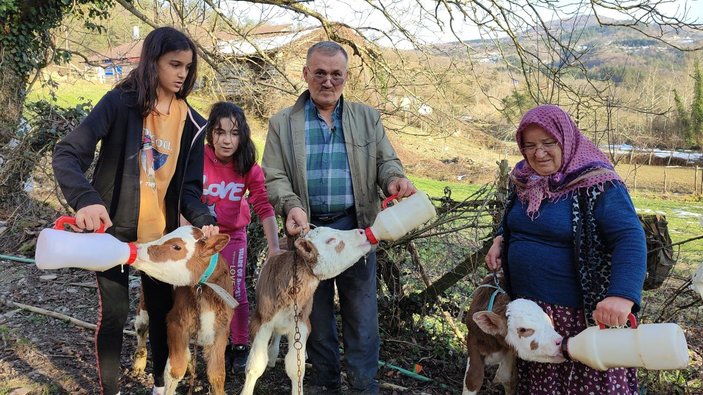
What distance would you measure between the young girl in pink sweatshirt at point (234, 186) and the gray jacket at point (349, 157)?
540 mm

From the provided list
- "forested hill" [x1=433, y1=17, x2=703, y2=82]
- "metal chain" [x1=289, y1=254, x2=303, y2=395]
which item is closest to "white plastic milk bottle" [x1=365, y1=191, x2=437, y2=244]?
"metal chain" [x1=289, y1=254, x2=303, y2=395]

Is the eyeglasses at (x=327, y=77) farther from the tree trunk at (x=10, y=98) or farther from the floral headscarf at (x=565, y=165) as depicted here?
the tree trunk at (x=10, y=98)

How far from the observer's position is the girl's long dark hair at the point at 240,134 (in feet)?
12.2

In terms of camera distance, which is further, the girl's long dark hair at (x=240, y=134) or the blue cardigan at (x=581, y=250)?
the girl's long dark hair at (x=240, y=134)

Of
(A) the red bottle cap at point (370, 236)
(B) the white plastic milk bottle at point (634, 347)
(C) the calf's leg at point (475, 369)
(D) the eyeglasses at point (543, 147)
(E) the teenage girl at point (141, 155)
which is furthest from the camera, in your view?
(C) the calf's leg at point (475, 369)

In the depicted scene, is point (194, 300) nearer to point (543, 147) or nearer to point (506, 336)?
point (506, 336)

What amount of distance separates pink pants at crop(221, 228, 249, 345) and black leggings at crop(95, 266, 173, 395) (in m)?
0.85

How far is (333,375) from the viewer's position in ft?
11.6

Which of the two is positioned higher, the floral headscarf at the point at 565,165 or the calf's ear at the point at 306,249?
the floral headscarf at the point at 565,165

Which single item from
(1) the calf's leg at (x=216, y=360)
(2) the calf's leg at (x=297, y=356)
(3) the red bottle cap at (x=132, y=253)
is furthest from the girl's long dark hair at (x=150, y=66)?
(2) the calf's leg at (x=297, y=356)

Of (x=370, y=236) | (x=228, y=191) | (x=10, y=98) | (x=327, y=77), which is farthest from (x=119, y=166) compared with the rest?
(x=10, y=98)

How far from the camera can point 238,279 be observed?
398 cm

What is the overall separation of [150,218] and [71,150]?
0.53 metres

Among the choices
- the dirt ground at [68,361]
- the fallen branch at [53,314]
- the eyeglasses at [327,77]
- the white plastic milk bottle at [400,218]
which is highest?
the eyeglasses at [327,77]
